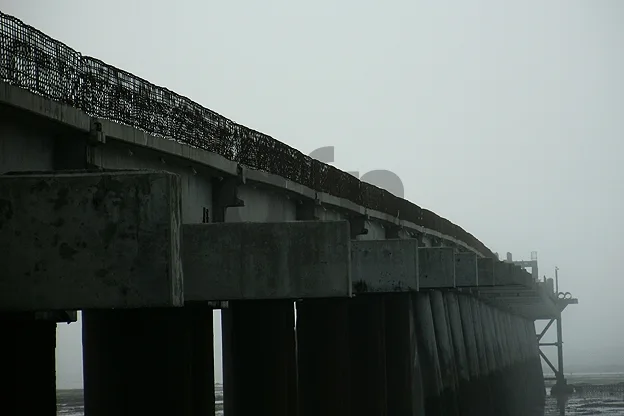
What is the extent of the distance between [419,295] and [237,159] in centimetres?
1612

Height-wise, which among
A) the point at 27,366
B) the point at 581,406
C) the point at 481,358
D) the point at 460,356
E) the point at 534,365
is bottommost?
the point at 581,406

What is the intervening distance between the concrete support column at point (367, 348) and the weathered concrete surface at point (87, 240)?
17.3 m

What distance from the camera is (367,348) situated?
90.2 ft

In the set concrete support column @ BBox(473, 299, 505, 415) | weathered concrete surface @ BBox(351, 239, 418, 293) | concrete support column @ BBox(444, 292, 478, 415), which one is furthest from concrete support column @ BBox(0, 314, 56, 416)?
concrete support column @ BBox(473, 299, 505, 415)

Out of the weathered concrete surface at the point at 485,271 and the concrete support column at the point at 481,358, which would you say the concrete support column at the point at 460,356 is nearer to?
the concrete support column at the point at 481,358

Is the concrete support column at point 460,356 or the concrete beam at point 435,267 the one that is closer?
the concrete beam at point 435,267

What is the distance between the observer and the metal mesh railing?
13.2 metres

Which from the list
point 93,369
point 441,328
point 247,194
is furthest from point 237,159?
point 441,328

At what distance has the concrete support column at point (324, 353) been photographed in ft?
78.6

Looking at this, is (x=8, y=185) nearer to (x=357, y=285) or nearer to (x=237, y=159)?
(x=237, y=159)

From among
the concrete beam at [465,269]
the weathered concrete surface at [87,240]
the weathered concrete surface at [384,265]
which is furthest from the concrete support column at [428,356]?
the weathered concrete surface at [87,240]

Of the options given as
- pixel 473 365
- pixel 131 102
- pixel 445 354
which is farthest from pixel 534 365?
pixel 131 102

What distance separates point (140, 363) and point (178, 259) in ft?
18.4

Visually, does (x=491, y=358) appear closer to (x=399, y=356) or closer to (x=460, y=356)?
(x=460, y=356)
